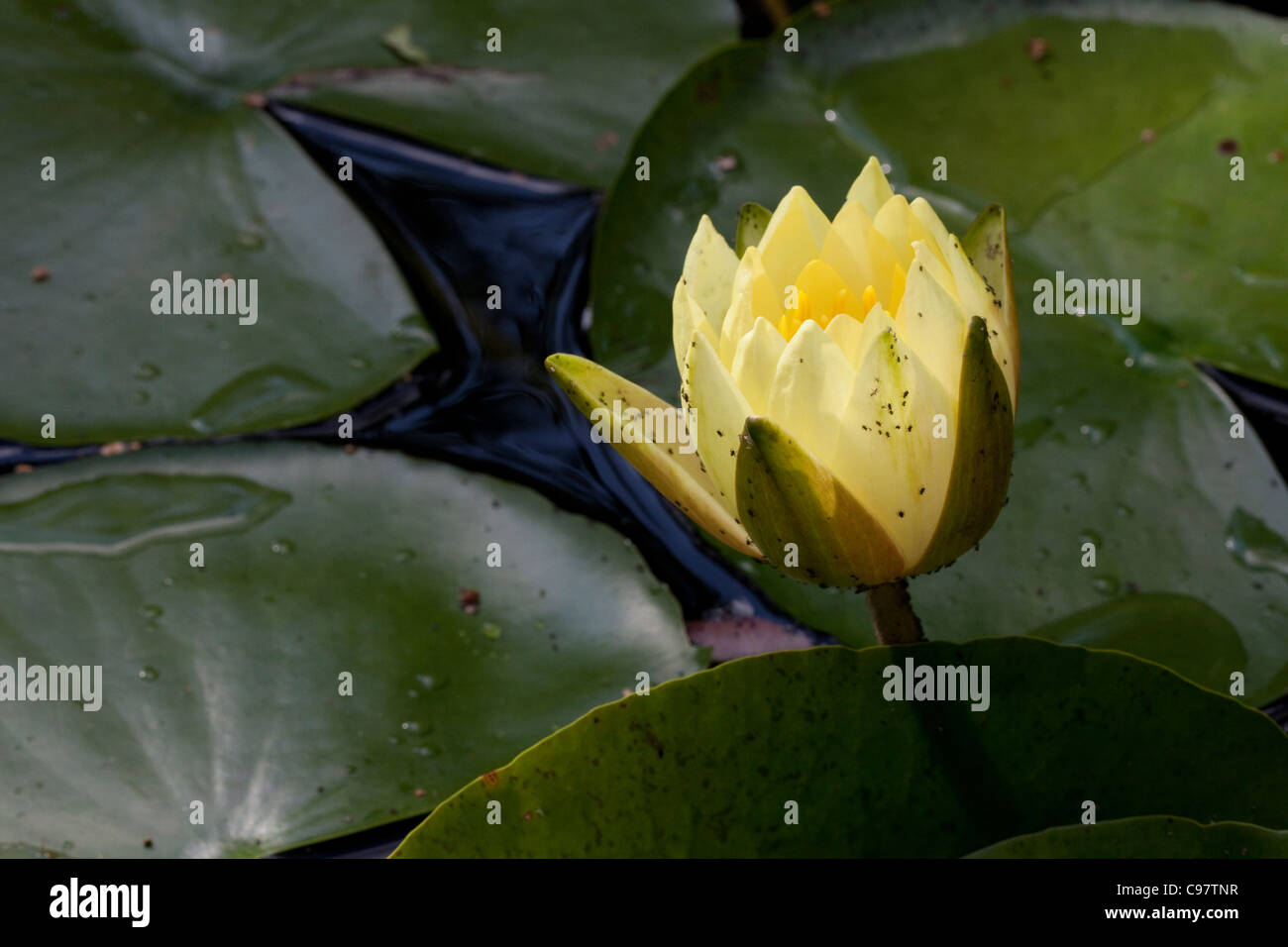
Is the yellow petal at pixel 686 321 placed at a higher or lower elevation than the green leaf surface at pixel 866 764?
higher

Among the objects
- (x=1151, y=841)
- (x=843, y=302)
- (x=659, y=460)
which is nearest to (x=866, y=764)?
(x=1151, y=841)

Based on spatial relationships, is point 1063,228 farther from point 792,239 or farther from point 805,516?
point 805,516

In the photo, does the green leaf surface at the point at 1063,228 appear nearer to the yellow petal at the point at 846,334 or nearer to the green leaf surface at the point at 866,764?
the green leaf surface at the point at 866,764

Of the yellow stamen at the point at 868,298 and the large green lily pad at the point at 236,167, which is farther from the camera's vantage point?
the large green lily pad at the point at 236,167

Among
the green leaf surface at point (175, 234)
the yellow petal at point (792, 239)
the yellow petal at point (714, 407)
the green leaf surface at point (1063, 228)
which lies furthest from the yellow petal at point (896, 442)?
the green leaf surface at point (175, 234)

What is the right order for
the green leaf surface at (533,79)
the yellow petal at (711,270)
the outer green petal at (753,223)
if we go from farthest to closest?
the green leaf surface at (533,79) < the outer green petal at (753,223) < the yellow petal at (711,270)

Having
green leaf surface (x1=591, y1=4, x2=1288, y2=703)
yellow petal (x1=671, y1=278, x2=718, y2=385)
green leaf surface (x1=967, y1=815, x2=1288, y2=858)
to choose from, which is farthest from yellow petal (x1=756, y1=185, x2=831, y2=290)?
green leaf surface (x1=967, y1=815, x2=1288, y2=858)
